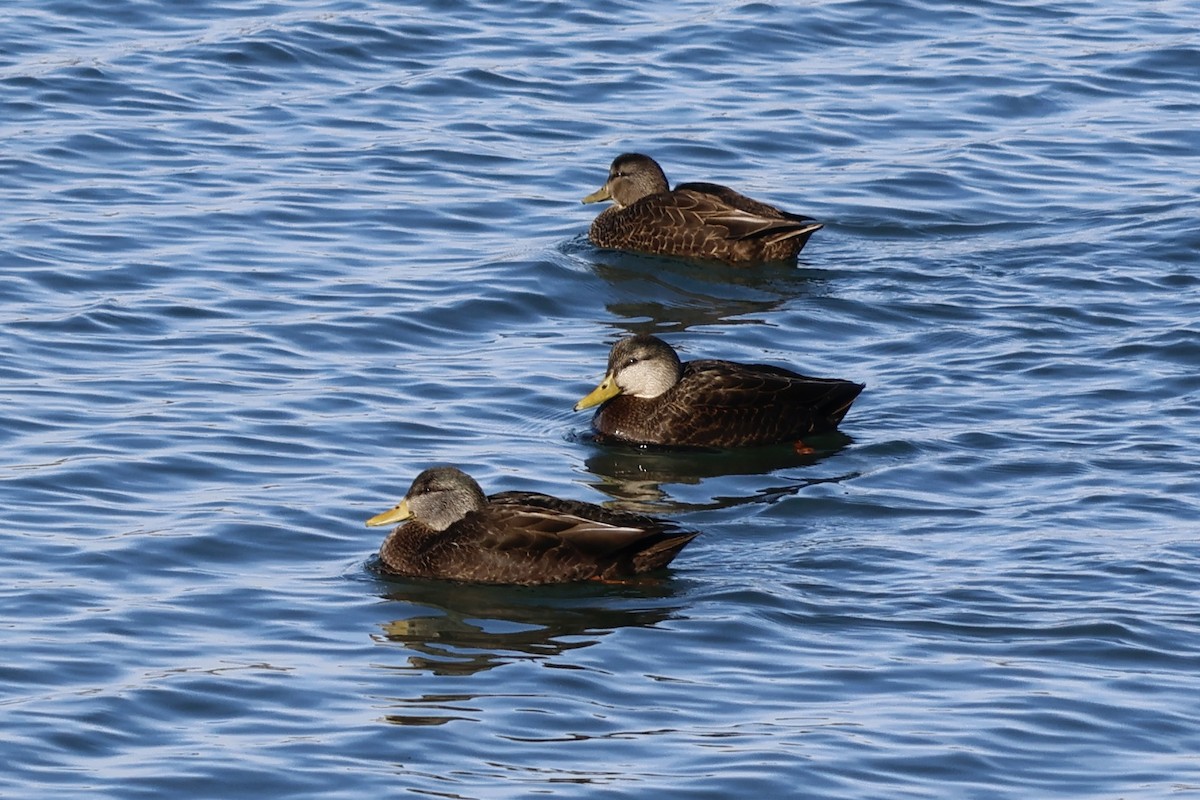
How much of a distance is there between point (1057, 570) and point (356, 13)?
564 inches

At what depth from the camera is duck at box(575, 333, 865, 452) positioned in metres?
13.0

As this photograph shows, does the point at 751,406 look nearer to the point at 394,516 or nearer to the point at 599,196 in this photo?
the point at 394,516

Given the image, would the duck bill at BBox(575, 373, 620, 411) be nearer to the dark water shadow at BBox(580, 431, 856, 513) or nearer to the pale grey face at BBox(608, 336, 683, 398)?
the pale grey face at BBox(608, 336, 683, 398)

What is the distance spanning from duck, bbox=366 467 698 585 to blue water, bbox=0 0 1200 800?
16 cm

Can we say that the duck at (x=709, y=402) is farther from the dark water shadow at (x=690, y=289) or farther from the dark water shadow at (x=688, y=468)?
the dark water shadow at (x=690, y=289)

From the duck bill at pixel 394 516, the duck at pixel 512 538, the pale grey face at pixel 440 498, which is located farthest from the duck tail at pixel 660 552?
the duck bill at pixel 394 516

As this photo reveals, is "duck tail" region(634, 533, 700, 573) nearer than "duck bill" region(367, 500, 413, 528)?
Yes

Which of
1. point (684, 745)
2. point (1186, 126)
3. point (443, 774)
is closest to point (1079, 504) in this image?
point (684, 745)

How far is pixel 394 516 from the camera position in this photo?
35.4 ft

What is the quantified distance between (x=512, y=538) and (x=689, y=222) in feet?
21.9

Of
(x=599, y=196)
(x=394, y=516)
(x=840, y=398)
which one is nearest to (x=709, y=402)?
(x=840, y=398)

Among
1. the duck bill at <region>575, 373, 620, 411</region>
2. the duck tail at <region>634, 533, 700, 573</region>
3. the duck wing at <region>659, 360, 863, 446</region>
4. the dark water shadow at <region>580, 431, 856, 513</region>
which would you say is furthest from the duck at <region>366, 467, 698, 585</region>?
the duck bill at <region>575, 373, 620, 411</region>

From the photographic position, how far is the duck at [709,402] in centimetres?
1298

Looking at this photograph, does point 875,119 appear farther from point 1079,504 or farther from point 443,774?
point 443,774
